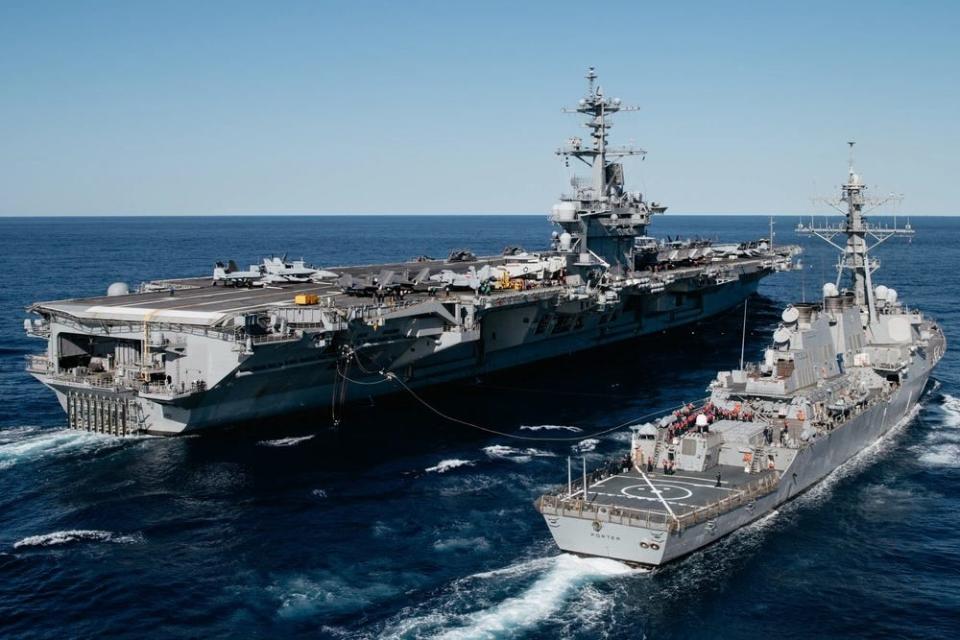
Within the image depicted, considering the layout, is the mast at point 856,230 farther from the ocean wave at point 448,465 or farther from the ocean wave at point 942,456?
the ocean wave at point 448,465

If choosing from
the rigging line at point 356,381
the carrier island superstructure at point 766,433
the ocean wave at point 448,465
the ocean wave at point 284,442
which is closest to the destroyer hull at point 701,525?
the carrier island superstructure at point 766,433

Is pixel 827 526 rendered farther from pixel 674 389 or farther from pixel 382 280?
pixel 382 280

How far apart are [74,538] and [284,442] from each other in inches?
305

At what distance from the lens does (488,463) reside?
25.6 meters

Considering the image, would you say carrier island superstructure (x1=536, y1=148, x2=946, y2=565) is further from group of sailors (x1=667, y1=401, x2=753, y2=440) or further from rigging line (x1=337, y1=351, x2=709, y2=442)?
rigging line (x1=337, y1=351, x2=709, y2=442)

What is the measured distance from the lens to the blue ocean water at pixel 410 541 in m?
16.5

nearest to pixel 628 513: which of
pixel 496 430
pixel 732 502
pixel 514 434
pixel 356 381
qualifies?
pixel 732 502

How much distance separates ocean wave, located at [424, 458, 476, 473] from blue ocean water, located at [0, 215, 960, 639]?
0.36 feet

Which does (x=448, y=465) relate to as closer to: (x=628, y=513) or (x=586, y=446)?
(x=586, y=446)

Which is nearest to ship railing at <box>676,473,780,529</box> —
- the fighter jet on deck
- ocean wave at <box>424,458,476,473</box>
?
ocean wave at <box>424,458,476,473</box>

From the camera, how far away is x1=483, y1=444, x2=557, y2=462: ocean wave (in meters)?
26.1

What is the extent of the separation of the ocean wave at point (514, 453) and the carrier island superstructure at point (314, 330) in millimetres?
4944

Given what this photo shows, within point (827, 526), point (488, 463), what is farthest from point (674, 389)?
→ point (827, 526)

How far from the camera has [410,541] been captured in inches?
788
